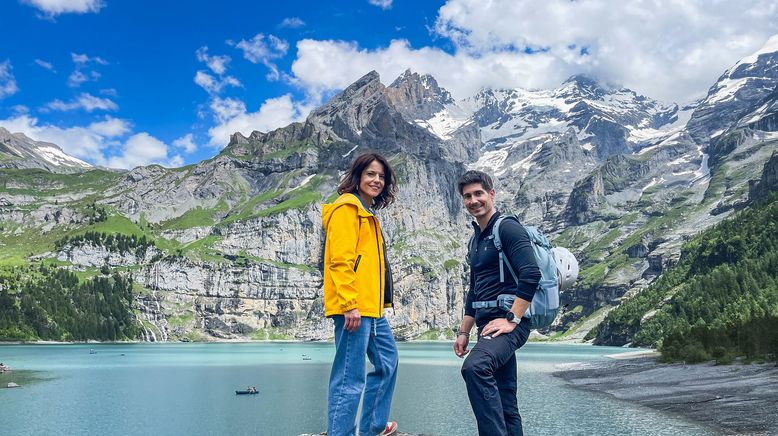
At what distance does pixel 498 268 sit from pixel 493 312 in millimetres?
749

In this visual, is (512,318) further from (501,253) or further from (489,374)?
(501,253)

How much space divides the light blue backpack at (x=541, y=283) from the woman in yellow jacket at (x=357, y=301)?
2165 millimetres

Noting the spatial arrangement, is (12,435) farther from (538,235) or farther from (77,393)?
(538,235)

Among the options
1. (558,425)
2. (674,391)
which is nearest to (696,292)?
(674,391)

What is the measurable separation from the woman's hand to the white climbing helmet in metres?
3.36

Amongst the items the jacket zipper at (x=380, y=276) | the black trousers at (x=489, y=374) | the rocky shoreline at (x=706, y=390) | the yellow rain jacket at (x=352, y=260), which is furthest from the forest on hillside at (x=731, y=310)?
the yellow rain jacket at (x=352, y=260)

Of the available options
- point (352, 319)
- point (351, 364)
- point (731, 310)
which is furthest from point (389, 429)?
point (731, 310)

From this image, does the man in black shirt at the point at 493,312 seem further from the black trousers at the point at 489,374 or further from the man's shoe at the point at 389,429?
the man's shoe at the point at 389,429

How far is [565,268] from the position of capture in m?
9.97

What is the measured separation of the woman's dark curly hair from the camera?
1100 cm

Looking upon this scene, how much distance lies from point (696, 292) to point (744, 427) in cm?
16234

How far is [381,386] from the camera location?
11.0 meters

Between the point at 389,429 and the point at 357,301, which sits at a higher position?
the point at 357,301

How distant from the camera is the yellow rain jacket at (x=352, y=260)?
978 cm
